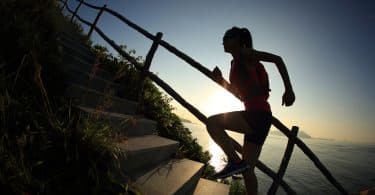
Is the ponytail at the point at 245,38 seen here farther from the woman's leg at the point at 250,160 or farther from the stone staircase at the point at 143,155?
the stone staircase at the point at 143,155

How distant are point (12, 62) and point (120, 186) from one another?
1.99m

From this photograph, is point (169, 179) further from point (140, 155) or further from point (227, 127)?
point (227, 127)

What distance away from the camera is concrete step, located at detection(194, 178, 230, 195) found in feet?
11.0

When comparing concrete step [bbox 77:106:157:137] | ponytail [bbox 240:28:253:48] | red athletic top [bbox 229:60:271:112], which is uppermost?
ponytail [bbox 240:28:253:48]

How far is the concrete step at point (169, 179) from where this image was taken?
237 centimetres

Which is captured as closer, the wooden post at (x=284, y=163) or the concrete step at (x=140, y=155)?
the concrete step at (x=140, y=155)

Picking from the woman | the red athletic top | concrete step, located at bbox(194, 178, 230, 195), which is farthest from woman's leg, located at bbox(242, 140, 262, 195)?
concrete step, located at bbox(194, 178, 230, 195)

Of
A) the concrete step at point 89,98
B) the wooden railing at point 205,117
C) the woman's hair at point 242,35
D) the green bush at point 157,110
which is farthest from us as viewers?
the green bush at point 157,110

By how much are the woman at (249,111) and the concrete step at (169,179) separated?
56 centimetres

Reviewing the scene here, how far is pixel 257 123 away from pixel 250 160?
0.41 meters

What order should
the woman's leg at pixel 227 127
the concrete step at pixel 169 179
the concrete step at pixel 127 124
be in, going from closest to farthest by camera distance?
the concrete step at pixel 169 179, the woman's leg at pixel 227 127, the concrete step at pixel 127 124

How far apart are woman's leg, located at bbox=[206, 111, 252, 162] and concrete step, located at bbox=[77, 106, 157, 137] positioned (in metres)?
0.91

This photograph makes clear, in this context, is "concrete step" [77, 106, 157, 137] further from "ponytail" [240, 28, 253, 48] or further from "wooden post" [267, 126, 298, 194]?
"wooden post" [267, 126, 298, 194]

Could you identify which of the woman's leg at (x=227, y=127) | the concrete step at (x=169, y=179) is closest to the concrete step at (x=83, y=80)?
the concrete step at (x=169, y=179)
